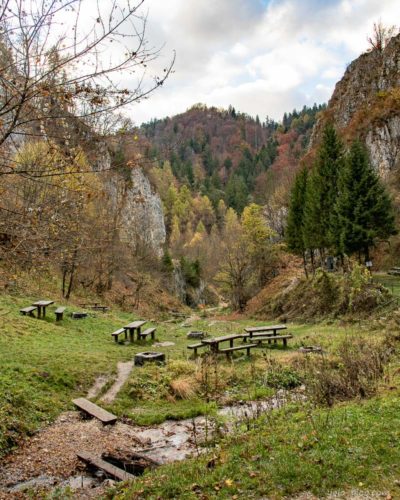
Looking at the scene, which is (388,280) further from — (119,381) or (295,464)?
(295,464)

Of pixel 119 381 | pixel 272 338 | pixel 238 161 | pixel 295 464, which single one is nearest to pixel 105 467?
pixel 295 464

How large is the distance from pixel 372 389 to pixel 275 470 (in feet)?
13.1

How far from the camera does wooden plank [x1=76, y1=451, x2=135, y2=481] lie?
648cm

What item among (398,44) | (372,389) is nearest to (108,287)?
(372,389)

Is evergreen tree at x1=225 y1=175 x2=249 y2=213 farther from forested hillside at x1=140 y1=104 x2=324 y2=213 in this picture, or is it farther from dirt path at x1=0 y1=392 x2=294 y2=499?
dirt path at x1=0 y1=392 x2=294 y2=499

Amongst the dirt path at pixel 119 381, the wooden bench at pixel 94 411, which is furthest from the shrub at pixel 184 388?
the wooden bench at pixel 94 411

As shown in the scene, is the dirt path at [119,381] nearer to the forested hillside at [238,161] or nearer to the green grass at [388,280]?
the green grass at [388,280]

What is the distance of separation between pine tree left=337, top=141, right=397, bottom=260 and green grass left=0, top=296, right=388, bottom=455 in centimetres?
1441

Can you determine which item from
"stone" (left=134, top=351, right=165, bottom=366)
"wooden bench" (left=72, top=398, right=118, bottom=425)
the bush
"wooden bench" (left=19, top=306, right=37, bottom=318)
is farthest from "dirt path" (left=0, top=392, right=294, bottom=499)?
"wooden bench" (left=19, top=306, right=37, bottom=318)

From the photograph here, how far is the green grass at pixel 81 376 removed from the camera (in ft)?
29.6

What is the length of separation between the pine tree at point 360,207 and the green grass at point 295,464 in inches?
990

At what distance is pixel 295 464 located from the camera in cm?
561

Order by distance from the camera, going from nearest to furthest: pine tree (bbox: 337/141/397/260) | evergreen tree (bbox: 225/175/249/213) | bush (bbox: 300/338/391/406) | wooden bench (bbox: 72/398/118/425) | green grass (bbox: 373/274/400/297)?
bush (bbox: 300/338/391/406)
wooden bench (bbox: 72/398/118/425)
green grass (bbox: 373/274/400/297)
pine tree (bbox: 337/141/397/260)
evergreen tree (bbox: 225/175/249/213)

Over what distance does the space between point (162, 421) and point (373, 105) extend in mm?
55283
